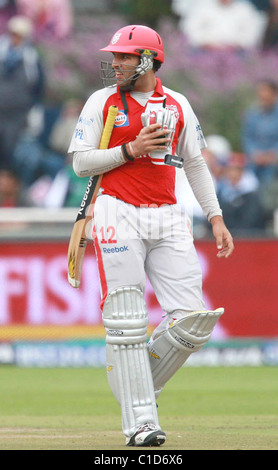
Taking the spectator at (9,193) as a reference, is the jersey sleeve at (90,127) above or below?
below

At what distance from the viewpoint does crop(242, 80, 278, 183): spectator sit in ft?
46.8

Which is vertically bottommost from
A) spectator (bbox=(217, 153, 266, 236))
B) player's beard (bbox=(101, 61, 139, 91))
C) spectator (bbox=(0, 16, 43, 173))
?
player's beard (bbox=(101, 61, 139, 91))

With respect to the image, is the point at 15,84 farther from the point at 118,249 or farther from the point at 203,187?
the point at 118,249

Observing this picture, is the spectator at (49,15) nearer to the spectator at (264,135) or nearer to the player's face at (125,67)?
the spectator at (264,135)

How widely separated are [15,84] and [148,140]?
8994 millimetres

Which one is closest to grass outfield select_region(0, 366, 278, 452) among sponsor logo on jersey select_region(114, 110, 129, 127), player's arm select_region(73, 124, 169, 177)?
player's arm select_region(73, 124, 169, 177)

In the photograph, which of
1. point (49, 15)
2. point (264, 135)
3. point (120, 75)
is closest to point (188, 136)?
point (120, 75)

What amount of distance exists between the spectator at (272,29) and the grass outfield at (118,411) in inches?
294

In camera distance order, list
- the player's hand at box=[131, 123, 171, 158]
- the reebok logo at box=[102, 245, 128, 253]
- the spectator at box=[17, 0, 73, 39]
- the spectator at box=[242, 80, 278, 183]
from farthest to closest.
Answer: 1. the spectator at box=[17, 0, 73, 39]
2. the spectator at box=[242, 80, 278, 183]
3. the reebok logo at box=[102, 245, 128, 253]
4. the player's hand at box=[131, 123, 171, 158]

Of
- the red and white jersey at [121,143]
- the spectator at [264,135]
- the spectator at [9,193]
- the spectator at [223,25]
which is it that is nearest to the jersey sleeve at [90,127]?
the red and white jersey at [121,143]

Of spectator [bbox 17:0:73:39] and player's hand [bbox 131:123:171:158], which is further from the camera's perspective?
spectator [bbox 17:0:73:39]

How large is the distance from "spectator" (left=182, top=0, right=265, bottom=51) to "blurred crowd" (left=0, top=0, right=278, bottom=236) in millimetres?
16

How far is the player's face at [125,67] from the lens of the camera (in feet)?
21.1

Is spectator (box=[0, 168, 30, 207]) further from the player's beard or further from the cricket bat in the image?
the player's beard
